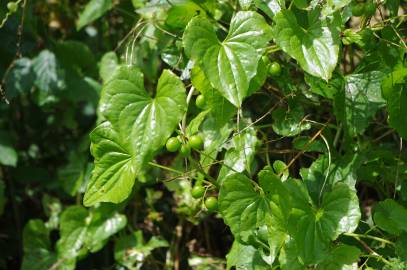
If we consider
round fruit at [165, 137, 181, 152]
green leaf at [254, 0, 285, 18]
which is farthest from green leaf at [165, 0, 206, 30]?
round fruit at [165, 137, 181, 152]

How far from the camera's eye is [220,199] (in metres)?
1.22

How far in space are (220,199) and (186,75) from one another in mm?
324

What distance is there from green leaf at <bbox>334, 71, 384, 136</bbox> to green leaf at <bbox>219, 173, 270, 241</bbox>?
239mm

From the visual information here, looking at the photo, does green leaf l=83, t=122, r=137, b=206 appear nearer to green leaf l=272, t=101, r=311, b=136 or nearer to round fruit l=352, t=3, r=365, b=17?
green leaf l=272, t=101, r=311, b=136

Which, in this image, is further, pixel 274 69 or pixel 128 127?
pixel 274 69

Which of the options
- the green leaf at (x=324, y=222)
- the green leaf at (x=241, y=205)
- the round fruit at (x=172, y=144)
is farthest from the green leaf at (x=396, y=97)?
the round fruit at (x=172, y=144)

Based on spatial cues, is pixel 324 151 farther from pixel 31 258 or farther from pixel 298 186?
pixel 31 258

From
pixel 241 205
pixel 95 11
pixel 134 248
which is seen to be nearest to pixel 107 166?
pixel 241 205

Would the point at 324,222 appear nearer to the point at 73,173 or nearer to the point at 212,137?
the point at 212,137

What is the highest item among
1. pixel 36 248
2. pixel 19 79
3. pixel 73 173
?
pixel 19 79

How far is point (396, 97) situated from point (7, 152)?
1.24 m

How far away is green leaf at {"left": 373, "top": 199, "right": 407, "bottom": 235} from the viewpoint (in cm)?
124

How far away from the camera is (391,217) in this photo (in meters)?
1.26

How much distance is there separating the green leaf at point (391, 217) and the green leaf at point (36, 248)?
1.04 meters
